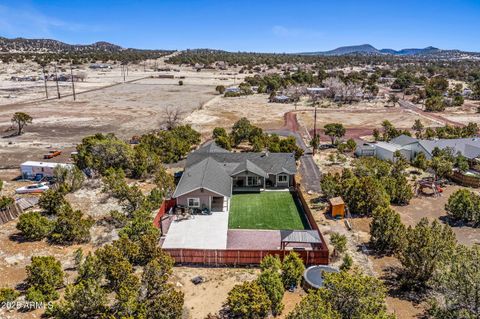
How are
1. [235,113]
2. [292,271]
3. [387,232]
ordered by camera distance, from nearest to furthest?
[292,271]
[387,232]
[235,113]

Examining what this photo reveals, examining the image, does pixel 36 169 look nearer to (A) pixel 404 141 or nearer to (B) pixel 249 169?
(B) pixel 249 169

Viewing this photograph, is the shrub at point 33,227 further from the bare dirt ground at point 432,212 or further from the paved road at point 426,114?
the paved road at point 426,114

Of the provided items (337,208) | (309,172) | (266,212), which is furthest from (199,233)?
(309,172)

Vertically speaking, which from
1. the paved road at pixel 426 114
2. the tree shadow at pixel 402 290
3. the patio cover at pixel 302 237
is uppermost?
the paved road at pixel 426 114

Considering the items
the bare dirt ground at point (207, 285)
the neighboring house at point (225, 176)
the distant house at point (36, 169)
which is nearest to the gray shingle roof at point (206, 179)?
the neighboring house at point (225, 176)

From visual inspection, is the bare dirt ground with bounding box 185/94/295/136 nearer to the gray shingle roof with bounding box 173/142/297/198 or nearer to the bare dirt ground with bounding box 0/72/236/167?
the bare dirt ground with bounding box 0/72/236/167
